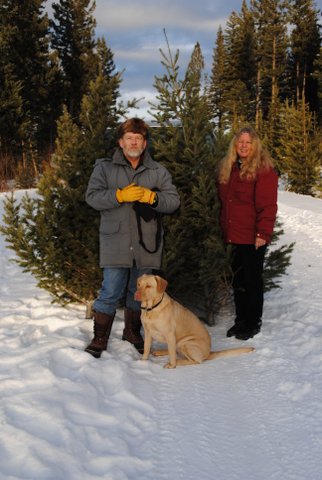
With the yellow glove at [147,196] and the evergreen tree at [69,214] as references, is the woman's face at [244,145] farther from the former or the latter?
the evergreen tree at [69,214]

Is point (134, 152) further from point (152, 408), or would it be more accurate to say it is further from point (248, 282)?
point (152, 408)

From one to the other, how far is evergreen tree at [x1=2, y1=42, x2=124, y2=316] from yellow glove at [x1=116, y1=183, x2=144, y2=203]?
48.4 inches

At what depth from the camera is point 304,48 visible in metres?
38.9

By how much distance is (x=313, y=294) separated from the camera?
6.78 m

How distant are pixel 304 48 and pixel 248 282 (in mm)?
40326

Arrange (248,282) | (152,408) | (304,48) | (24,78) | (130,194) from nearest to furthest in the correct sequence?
1. (152,408)
2. (130,194)
3. (248,282)
4. (24,78)
5. (304,48)

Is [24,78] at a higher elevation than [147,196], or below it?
higher

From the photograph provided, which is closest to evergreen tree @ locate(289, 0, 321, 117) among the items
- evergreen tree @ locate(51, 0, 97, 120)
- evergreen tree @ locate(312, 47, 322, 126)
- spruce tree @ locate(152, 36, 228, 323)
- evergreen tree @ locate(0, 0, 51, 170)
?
evergreen tree @ locate(312, 47, 322, 126)

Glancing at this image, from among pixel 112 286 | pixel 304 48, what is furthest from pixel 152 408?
pixel 304 48

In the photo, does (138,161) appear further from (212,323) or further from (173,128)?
(212,323)

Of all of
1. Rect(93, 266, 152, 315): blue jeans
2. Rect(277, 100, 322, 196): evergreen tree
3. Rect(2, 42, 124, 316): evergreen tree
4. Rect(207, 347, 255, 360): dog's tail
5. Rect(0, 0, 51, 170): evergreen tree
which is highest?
Rect(0, 0, 51, 170): evergreen tree

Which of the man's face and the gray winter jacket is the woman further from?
the man's face

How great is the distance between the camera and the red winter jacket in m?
4.86

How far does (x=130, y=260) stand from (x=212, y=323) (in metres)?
2.06
